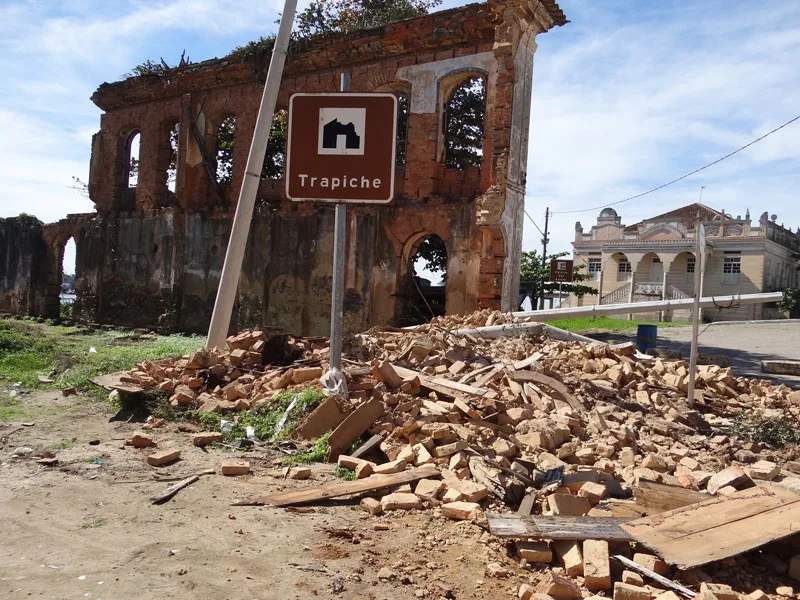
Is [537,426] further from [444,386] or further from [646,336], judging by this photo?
[646,336]

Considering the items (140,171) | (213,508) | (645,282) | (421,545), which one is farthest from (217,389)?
(645,282)

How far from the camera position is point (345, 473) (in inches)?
190

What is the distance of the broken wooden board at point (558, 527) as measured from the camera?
3.56m

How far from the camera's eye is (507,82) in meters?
13.6

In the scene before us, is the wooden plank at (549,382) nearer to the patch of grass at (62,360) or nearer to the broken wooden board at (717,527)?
the broken wooden board at (717,527)

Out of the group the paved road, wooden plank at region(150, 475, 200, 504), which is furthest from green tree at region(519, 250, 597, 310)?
wooden plank at region(150, 475, 200, 504)

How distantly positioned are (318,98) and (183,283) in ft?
46.4

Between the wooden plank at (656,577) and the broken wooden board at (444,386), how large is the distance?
8.92 ft

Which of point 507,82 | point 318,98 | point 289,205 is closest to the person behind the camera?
point 318,98

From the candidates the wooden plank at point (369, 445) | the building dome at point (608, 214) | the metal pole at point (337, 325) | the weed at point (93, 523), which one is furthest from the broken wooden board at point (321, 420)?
the building dome at point (608, 214)

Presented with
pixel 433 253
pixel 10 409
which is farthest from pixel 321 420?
pixel 433 253

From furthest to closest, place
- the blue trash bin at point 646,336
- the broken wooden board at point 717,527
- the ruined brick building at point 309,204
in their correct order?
the ruined brick building at point 309,204, the blue trash bin at point 646,336, the broken wooden board at point 717,527

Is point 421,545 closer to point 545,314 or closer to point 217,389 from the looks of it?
point 217,389

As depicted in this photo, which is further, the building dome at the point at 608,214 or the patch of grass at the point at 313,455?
the building dome at the point at 608,214
